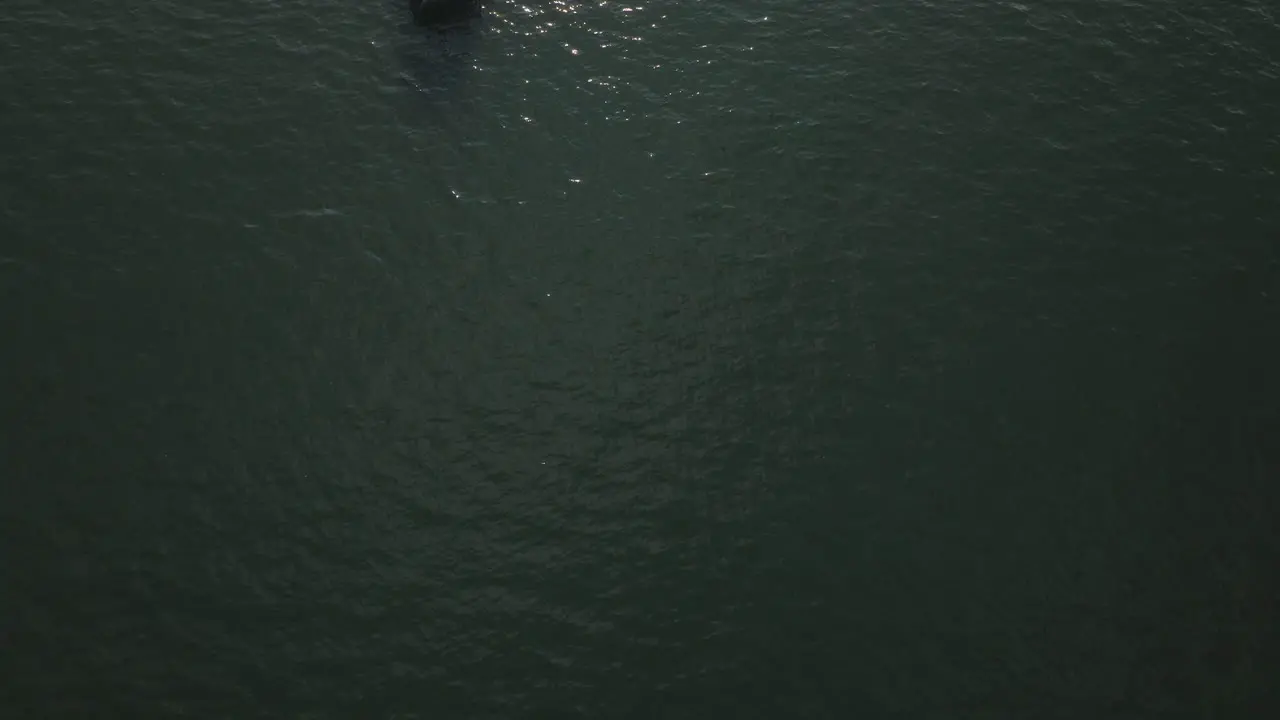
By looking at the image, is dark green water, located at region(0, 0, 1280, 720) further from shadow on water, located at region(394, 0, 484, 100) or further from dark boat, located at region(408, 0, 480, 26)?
dark boat, located at region(408, 0, 480, 26)

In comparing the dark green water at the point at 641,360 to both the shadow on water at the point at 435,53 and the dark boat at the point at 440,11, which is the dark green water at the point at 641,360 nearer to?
the shadow on water at the point at 435,53

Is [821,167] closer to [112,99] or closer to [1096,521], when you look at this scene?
[1096,521]

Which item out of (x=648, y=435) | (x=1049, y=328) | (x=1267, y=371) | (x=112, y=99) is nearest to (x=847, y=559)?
(x=648, y=435)

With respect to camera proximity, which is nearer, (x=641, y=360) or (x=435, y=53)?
(x=641, y=360)

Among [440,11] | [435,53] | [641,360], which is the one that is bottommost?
[641,360]

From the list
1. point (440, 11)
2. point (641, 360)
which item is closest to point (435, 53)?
point (440, 11)

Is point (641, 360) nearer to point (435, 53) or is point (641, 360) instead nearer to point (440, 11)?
point (435, 53)

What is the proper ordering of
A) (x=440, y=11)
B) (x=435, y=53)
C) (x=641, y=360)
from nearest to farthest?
1. (x=641, y=360)
2. (x=435, y=53)
3. (x=440, y=11)
